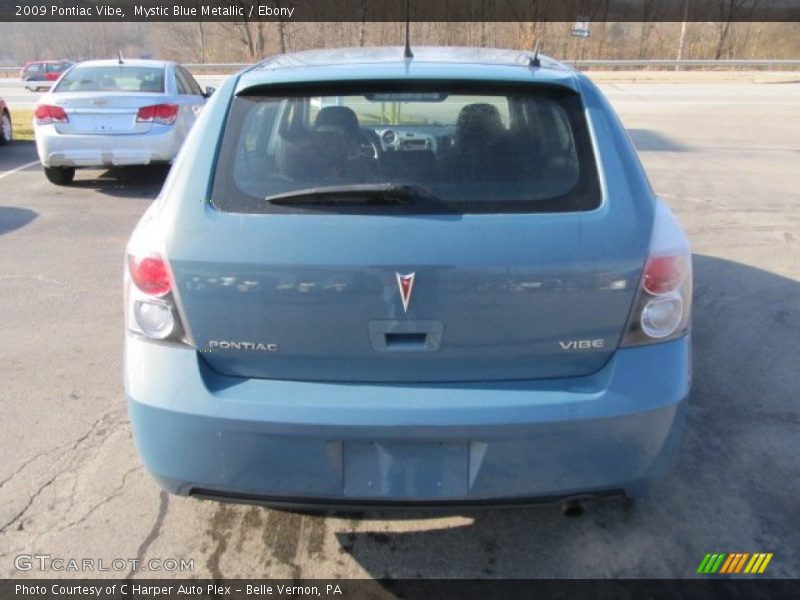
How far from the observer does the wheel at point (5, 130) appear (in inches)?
469

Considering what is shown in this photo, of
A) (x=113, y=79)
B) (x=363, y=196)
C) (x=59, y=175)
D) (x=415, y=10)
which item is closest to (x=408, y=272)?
(x=363, y=196)

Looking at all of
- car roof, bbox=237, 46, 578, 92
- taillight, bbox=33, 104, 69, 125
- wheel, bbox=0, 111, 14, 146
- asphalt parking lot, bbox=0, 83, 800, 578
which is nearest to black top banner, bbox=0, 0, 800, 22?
wheel, bbox=0, 111, 14, 146

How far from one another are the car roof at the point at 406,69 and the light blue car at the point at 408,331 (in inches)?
13.0

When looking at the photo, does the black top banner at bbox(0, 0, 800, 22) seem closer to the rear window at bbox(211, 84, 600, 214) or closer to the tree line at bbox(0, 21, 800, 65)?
the tree line at bbox(0, 21, 800, 65)

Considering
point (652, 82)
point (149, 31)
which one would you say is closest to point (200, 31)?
point (149, 31)

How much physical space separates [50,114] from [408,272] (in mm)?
7891

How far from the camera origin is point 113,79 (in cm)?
902

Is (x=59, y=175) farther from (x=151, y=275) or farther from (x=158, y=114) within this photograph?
(x=151, y=275)

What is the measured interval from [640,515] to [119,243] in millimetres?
5298

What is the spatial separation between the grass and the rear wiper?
1284 cm

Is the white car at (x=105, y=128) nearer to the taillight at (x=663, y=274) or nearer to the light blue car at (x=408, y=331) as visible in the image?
the light blue car at (x=408, y=331)

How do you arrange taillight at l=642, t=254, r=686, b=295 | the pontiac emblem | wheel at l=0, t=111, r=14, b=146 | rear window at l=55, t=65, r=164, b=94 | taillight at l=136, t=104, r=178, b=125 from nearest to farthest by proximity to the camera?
the pontiac emblem < taillight at l=642, t=254, r=686, b=295 < taillight at l=136, t=104, r=178, b=125 < rear window at l=55, t=65, r=164, b=94 < wheel at l=0, t=111, r=14, b=146

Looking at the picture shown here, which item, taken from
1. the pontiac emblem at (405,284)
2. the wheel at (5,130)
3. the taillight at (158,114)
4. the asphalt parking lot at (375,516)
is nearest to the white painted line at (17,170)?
the wheel at (5,130)

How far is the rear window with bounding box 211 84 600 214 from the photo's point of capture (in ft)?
7.13
